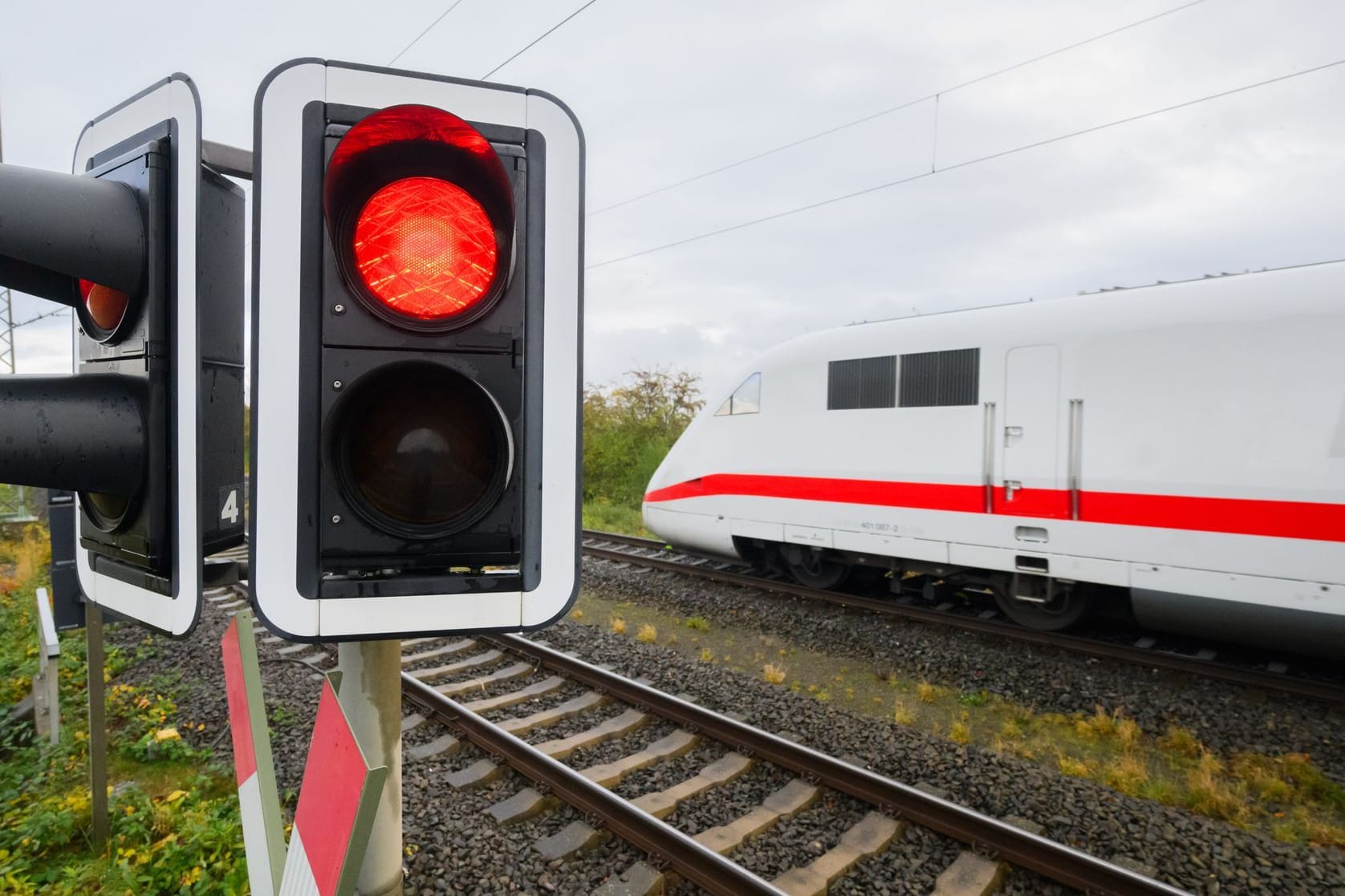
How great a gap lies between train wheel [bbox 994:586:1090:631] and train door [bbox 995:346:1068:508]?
1077mm

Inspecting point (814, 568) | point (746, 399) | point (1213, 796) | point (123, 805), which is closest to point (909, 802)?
point (1213, 796)

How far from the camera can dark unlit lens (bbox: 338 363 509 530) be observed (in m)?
1.17

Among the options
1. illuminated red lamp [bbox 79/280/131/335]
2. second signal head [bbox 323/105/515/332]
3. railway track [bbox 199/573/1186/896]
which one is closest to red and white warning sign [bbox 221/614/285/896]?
illuminated red lamp [bbox 79/280/131/335]

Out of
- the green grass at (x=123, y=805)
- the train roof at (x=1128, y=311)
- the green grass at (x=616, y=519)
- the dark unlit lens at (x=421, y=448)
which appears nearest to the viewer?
the dark unlit lens at (x=421, y=448)

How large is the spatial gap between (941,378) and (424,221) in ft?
25.6

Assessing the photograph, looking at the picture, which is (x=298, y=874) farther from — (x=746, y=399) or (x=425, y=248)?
(x=746, y=399)

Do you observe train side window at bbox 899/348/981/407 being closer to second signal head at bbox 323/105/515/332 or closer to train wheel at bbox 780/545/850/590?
train wheel at bbox 780/545/850/590

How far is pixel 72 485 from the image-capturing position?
1.12m

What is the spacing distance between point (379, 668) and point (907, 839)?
3.88 meters

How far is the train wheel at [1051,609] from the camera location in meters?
7.93

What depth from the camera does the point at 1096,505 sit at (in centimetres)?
714

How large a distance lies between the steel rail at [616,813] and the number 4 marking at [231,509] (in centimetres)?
324

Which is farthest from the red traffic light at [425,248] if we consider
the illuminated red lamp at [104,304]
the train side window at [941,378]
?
the train side window at [941,378]

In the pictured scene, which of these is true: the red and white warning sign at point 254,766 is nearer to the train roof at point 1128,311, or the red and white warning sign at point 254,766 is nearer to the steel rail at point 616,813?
the steel rail at point 616,813
